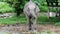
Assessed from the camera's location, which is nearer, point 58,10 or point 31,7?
point 31,7

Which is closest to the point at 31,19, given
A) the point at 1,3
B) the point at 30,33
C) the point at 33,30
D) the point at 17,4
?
the point at 33,30

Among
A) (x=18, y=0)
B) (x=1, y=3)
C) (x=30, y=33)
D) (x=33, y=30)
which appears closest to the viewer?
(x=30, y=33)

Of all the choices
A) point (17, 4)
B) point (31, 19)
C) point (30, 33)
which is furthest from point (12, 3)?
point (30, 33)

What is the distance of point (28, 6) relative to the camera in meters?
10.8

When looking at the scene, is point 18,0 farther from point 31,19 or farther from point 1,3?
point 31,19

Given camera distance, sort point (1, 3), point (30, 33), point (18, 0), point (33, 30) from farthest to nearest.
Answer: point (1, 3) → point (18, 0) → point (33, 30) → point (30, 33)

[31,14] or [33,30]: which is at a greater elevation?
[31,14]

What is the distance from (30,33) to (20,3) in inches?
340

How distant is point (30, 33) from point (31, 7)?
118 centimetres

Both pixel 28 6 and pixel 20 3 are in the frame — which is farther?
pixel 20 3

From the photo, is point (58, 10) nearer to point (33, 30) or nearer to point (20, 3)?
point (20, 3)

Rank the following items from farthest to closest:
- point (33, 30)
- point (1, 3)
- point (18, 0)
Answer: point (1, 3) < point (18, 0) < point (33, 30)

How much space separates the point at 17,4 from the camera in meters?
18.6

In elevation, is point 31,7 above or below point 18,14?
above
